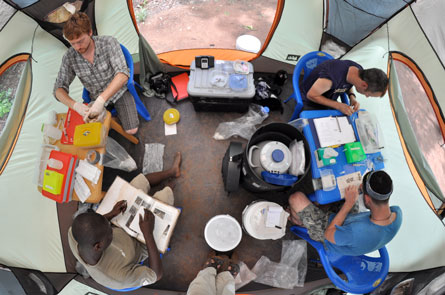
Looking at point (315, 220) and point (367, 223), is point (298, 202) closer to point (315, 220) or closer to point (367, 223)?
point (315, 220)

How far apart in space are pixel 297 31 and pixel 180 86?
161 cm

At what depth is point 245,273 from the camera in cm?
223

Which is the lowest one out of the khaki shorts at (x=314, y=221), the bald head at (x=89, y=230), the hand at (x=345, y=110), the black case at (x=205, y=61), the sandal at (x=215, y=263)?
the sandal at (x=215, y=263)

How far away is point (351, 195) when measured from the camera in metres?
1.81

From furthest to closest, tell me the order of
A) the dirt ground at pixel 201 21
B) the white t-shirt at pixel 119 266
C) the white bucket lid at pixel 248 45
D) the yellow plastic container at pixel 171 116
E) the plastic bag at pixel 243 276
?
1. the dirt ground at pixel 201 21
2. the white bucket lid at pixel 248 45
3. the yellow plastic container at pixel 171 116
4. the plastic bag at pixel 243 276
5. the white t-shirt at pixel 119 266

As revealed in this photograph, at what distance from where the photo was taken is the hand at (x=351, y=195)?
1.80 metres

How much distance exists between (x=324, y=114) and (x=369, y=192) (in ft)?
2.58

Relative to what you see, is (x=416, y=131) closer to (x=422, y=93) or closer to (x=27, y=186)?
(x=422, y=93)

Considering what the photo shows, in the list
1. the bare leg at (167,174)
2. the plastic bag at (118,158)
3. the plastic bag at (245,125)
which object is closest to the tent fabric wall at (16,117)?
the plastic bag at (118,158)

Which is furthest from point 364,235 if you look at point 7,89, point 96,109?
point 7,89

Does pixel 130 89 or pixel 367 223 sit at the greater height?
pixel 130 89

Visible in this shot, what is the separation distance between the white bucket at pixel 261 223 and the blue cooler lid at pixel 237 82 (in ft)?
3.91

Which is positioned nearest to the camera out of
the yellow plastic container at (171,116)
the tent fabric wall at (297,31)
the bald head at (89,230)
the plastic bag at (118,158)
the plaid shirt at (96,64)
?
the bald head at (89,230)

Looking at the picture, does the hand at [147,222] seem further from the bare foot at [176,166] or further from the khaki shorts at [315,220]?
the khaki shorts at [315,220]
